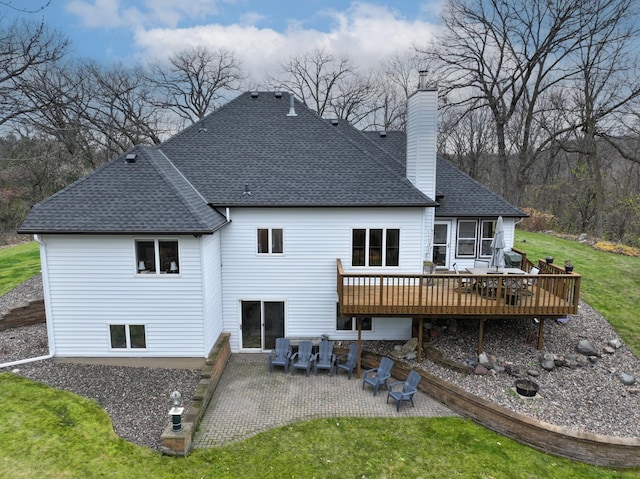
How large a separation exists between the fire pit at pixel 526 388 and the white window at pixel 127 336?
392 inches

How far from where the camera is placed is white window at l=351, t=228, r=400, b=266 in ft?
39.4

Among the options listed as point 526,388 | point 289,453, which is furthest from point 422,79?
point 289,453

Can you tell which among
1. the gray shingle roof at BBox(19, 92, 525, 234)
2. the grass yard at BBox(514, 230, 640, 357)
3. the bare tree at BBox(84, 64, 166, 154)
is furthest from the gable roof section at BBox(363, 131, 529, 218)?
the bare tree at BBox(84, 64, 166, 154)

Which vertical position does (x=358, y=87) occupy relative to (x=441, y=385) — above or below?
above

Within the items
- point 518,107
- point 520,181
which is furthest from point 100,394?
point 518,107

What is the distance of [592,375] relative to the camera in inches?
392

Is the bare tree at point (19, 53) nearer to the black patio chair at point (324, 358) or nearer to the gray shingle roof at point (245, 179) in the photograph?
the gray shingle roof at point (245, 179)

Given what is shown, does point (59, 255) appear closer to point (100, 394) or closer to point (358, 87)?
point (100, 394)

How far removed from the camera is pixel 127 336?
10.6m

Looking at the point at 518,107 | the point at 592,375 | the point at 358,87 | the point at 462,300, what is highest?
the point at 358,87

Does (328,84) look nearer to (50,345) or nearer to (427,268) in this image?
(427,268)

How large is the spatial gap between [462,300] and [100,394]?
9.78 metres

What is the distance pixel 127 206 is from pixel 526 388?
11.3 m

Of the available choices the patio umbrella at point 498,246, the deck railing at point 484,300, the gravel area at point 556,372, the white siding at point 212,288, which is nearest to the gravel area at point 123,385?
the white siding at point 212,288
